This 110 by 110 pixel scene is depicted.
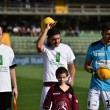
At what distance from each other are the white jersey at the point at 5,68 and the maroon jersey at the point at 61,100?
90 centimetres

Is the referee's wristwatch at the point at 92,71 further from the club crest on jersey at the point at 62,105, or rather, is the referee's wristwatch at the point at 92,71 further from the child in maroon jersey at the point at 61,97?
the club crest on jersey at the point at 62,105

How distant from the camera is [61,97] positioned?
24.7 feet

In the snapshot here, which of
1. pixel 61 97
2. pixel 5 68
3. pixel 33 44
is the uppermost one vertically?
pixel 5 68

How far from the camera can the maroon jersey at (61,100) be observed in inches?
295

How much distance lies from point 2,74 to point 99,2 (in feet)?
170

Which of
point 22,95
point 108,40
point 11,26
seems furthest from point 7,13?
point 108,40

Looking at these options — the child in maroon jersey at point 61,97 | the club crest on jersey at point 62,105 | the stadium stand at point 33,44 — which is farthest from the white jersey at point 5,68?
the stadium stand at point 33,44

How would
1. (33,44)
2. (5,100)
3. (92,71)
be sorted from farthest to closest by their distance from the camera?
(33,44) → (92,71) → (5,100)

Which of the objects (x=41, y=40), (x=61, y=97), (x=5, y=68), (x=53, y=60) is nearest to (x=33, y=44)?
(x=53, y=60)

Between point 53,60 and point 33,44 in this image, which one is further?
Answer: point 33,44

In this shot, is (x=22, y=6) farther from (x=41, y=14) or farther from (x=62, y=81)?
(x=62, y=81)

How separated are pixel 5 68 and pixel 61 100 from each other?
1179 mm

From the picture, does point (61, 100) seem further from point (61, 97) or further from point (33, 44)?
point (33, 44)

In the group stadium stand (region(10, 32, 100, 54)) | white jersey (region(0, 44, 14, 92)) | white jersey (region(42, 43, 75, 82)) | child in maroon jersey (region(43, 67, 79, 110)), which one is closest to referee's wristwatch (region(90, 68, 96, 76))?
white jersey (region(42, 43, 75, 82))
